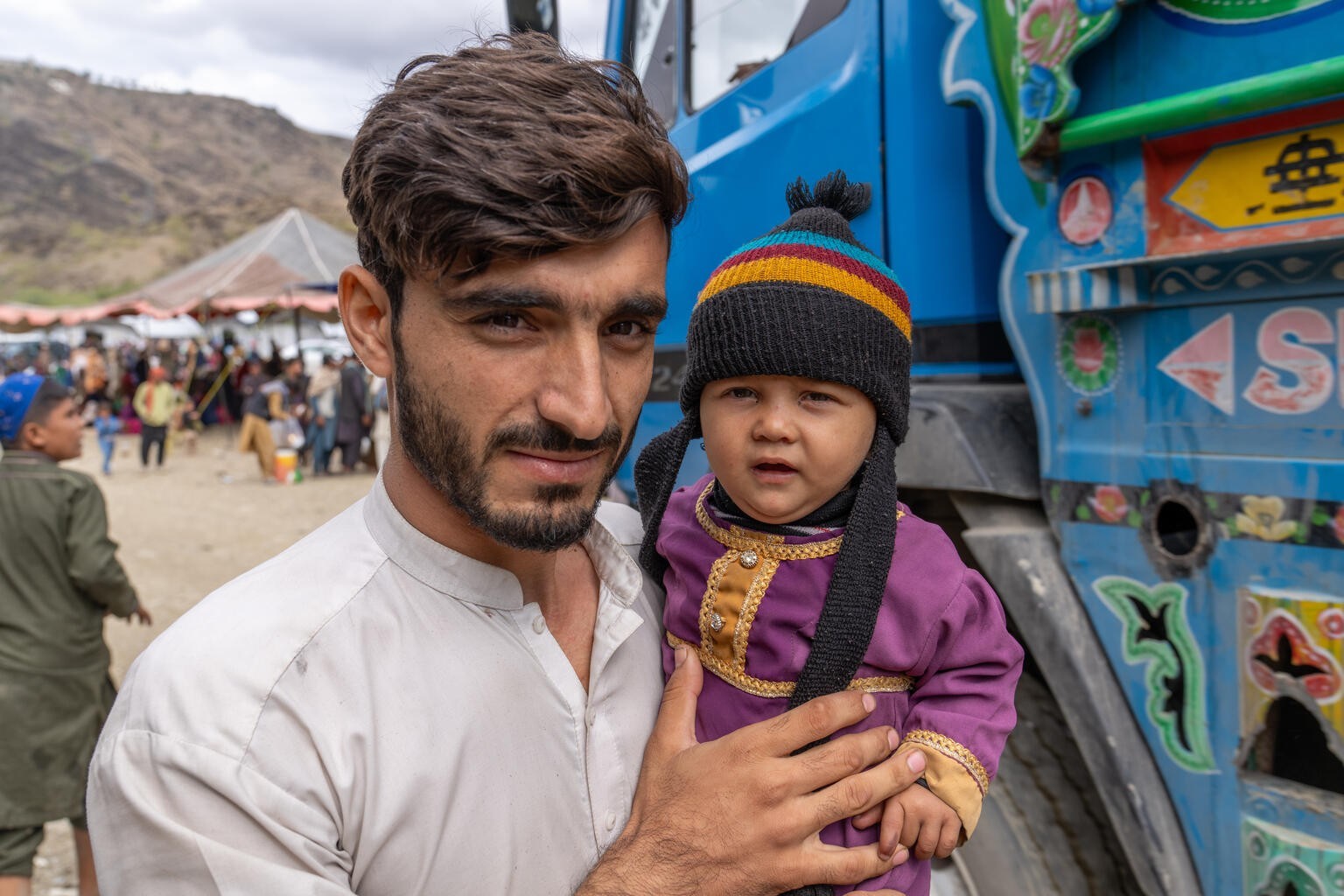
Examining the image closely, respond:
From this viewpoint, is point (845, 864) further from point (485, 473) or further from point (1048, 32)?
point (1048, 32)

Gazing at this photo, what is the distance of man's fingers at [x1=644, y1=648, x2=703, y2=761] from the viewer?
141 cm

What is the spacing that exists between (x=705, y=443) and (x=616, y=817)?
2.23ft

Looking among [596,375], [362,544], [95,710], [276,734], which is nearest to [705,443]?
[596,375]

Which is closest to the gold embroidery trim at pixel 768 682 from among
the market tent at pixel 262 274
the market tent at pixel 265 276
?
the market tent at pixel 262 274

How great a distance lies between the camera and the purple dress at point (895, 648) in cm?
148

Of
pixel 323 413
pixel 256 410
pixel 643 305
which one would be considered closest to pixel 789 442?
pixel 643 305

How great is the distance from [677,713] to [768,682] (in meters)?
0.18

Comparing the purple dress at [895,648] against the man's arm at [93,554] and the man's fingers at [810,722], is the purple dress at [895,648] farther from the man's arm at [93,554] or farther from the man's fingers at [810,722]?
the man's arm at [93,554]

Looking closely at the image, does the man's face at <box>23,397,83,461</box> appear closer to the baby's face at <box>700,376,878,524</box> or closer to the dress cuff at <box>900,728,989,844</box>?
the baby's face at <box>700,376,878,524</box>

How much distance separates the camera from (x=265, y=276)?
48.2 feet

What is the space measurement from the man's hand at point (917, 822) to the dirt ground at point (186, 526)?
138 inches

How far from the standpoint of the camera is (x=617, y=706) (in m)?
1.46

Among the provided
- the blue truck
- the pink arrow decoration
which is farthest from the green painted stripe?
the pink arrow decoration

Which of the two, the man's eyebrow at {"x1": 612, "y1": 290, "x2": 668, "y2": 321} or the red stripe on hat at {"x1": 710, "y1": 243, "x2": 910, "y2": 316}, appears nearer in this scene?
the man's eyebrow at {"x1": 612, "y1": 290, "x2": 668, "y2": 321}
